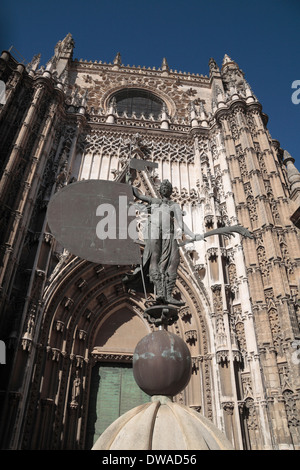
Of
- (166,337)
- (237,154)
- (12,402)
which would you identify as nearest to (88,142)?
(237,154)

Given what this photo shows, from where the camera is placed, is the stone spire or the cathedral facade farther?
the stone spire

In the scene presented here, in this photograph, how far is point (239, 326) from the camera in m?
11.2

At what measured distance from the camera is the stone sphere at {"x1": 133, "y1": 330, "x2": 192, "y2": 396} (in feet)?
12.6

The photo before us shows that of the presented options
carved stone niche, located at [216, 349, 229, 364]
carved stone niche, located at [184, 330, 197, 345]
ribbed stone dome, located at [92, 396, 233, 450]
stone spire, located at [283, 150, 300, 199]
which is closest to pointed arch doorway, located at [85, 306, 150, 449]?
carved stone niche, located at [184, 330, 197, 345]

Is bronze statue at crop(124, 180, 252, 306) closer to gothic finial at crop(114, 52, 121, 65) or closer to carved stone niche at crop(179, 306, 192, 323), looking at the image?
carved stone niche at crop(179, 306, 192, 323)

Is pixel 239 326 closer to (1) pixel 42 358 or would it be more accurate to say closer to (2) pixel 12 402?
(1) pixel 42 358

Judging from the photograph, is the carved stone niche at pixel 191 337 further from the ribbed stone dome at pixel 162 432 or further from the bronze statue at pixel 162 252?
the ribbed stone dome at pixel 162 432

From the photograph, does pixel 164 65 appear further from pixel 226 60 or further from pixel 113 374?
pixel 113 374

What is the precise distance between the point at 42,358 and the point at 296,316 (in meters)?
7.86

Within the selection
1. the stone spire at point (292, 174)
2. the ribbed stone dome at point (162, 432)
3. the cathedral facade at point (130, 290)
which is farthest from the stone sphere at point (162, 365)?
the stone spire at point (292, 174)

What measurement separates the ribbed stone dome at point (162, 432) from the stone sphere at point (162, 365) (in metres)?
0.24

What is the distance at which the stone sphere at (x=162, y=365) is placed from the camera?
3834mm

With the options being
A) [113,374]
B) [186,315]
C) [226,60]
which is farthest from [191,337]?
[226,60]

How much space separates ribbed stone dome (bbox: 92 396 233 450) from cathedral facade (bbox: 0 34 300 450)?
22.9 feet
